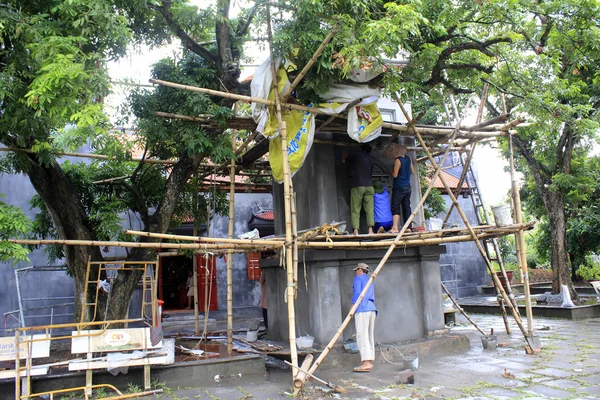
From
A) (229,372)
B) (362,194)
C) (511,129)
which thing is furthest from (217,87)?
(511,129)

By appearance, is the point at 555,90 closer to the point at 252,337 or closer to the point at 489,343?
the point at 489,343

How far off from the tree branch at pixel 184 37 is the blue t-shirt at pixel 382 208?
4.11m

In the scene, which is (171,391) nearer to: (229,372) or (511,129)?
(229,372)

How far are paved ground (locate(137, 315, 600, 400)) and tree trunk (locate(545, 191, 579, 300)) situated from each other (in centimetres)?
561

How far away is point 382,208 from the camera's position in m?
10.2

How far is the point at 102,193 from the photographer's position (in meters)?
11.1

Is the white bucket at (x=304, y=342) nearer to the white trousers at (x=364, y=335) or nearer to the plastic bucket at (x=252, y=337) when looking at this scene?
the white trousers at (x=364, y=335)

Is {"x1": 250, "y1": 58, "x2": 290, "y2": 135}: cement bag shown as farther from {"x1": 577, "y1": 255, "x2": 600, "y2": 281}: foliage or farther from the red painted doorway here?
{"x1": 577, "y1": 255, "x2": 600, "y2": 281}: foliage

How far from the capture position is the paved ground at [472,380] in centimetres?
684

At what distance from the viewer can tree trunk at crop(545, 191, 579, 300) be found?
15.2 meters

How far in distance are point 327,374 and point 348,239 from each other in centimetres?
243

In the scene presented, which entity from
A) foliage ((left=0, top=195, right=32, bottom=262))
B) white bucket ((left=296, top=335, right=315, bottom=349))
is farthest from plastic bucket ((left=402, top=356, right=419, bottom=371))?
foliage ((left=0, top=195, right=32, bottom=262))

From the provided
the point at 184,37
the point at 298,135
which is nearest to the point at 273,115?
the point at 298,135

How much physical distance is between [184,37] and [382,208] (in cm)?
496
